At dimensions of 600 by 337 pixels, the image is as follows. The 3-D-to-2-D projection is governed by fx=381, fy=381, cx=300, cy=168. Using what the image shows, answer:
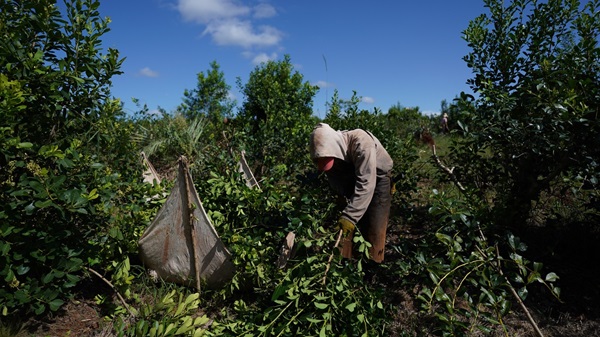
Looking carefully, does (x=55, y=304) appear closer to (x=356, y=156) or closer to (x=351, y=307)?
(x=351, y=307)

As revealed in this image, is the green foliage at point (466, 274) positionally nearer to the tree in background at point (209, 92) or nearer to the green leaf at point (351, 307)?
the green leaf at point (351, 307)

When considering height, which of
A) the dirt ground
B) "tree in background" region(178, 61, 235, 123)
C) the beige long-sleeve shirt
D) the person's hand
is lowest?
the dirt ground

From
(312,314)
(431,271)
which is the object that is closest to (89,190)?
(312,314)

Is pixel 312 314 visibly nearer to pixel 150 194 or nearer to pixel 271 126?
pixel 150 194

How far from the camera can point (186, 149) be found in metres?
6.46

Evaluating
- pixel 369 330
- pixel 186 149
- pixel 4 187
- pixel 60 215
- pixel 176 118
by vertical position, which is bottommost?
pixel 369 330

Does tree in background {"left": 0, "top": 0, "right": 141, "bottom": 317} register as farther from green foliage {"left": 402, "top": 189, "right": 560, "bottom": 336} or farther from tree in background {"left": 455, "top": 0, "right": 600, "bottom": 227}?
tree in background {"left": 455, "top": 0, "right": 600, "bottom": 227}

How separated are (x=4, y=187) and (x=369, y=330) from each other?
2.35 meters

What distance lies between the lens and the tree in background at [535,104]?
8.42 ft

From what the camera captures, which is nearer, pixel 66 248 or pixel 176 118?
pixel 66 248

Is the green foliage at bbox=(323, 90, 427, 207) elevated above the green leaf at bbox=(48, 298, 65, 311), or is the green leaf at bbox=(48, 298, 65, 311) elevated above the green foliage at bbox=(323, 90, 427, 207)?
the green foliage at bbox=(323, 90, 427, 207)

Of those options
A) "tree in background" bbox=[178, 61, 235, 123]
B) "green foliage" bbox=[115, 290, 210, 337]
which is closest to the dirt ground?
"green foliage" bbox=[115, 290, 210, 337]

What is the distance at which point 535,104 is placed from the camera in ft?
9.05

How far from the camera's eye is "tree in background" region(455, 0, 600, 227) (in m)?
2.57
